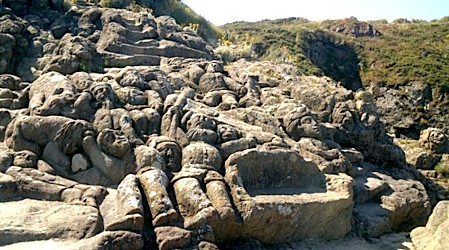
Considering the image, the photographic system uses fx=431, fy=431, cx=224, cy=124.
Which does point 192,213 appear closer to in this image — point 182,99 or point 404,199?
point 182,99

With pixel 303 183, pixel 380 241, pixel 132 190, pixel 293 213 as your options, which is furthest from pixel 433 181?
pixel 132 190

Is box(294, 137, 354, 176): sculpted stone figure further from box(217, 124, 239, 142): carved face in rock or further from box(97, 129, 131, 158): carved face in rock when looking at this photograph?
box(97, 129, 131, 158): carved face in rock

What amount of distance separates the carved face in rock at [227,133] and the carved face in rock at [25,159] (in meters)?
5.38

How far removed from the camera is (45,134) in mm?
12328

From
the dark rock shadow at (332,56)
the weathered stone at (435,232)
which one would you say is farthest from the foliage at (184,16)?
the dark rock shadow at (332,56)

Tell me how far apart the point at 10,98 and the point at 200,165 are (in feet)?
24.9

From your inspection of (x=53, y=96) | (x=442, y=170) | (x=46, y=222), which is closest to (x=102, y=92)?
(x=53, y=96)

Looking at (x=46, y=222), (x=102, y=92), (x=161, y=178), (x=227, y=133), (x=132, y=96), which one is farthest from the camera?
(x=132, y=96)

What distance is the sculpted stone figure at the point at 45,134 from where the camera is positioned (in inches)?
478

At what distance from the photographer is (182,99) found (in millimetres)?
14953

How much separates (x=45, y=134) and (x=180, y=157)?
3.91m

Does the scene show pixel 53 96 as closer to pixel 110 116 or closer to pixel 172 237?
pixel 110 116

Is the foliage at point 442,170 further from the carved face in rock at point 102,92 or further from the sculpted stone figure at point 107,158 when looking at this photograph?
the carved face in rock at point 102,92

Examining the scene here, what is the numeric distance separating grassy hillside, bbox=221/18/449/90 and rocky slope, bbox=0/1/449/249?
3937cm
